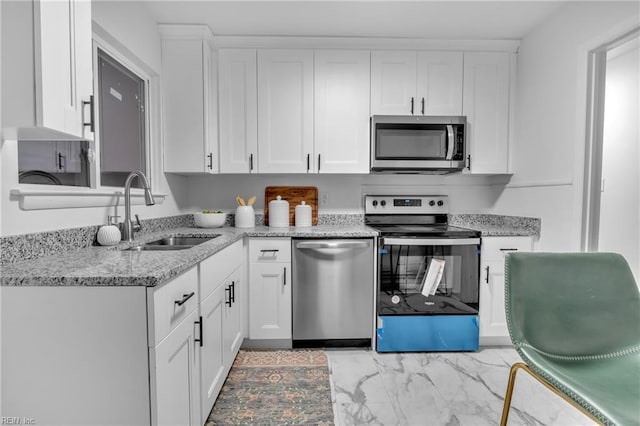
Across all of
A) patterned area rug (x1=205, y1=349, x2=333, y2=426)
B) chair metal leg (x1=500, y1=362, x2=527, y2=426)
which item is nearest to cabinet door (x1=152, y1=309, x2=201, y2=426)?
patterned area rug (x1=205, y1=349, x2=333, y2=426)

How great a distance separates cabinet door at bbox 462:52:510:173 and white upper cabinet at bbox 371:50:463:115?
11 cm

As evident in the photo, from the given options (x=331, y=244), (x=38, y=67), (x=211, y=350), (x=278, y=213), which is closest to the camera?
(x=38, y=67)

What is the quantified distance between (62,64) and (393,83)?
84.6 inches

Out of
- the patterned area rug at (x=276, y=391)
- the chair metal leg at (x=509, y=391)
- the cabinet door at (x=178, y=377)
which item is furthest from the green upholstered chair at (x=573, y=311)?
the cabinet door at (x=178, y=377)

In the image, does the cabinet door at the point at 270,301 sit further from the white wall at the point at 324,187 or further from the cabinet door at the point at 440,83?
the cabinet door at the point at 440,83

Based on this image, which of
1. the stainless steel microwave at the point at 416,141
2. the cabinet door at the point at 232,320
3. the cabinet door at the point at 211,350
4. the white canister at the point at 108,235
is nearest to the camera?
the cabinet door at the point at 211,350

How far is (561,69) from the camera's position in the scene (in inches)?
85.7

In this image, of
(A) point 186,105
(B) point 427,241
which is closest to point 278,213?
(A) point 186,105

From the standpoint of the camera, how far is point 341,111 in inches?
102

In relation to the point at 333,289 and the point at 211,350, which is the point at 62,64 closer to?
the point at 211,350

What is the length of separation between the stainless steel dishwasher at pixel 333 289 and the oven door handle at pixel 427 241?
127 millimetres

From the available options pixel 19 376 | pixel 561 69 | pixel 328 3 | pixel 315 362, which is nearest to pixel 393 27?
pixel 328 3

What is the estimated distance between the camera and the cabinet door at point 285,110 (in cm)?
256

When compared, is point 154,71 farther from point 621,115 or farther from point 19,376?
point 621,115
